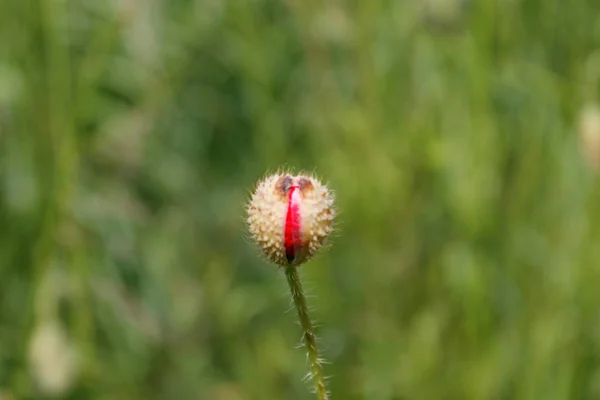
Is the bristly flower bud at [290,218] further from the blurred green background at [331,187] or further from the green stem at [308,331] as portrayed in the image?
the blurred green background at [331,187]

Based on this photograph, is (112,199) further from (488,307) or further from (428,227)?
(488,307)

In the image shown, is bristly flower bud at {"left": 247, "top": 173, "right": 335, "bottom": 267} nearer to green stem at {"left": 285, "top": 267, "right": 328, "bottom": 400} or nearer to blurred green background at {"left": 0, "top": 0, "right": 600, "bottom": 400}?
green stem at {"left": 285, "top": 267, "right": 328, "bottom": 400}

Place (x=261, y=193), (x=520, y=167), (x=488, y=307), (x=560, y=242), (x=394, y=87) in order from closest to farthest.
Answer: (x=261, y=193)
(x=488, y=307)
(x=560, y=242)
(x=520, y=167)
(x=394, y=87)

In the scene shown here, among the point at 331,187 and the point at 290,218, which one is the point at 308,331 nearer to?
the point at 290,218

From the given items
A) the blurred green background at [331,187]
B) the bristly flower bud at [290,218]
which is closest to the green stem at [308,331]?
the bristly flower bud at [290,218]

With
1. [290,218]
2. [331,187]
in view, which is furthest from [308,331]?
[331,187]

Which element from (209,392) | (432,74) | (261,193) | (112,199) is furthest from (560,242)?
(261,193)
